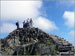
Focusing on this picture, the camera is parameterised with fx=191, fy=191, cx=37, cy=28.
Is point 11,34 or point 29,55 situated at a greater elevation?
point 11,34

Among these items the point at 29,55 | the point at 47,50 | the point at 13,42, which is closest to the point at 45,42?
the point at 47,50

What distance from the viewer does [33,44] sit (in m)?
52.3

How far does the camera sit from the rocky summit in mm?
50819

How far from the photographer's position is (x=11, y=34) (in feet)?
182

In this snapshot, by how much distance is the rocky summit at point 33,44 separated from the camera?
5082cm

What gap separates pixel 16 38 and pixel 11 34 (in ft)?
7.37

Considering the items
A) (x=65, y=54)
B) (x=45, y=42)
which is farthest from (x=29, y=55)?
(x=65, y=54)

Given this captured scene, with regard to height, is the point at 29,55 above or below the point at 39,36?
below

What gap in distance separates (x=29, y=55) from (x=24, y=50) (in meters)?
2.23

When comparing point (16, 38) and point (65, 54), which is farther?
point (16, 38)

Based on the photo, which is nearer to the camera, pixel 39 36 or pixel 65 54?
pixel 65 54

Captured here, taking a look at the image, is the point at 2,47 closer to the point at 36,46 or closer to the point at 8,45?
the point at 8,45

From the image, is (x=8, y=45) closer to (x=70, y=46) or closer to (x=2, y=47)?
(x=2, y=47)

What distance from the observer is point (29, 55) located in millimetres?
50938
